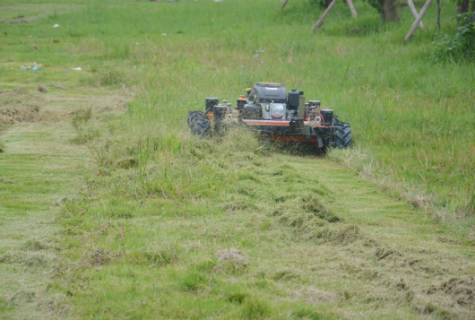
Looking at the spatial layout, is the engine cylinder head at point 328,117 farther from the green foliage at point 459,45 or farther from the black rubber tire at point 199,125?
the green foliage at point 459,45

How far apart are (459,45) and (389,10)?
21.7 feet

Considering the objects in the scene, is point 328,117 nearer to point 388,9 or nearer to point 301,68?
point 301,68

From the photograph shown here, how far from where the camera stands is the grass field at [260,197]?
616cm

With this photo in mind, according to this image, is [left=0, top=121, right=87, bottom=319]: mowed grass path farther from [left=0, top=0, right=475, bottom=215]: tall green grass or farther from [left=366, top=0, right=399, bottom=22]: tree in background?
[left=366, top=0, right=399, bottom=22]: tree in background

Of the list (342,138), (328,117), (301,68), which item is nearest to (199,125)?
(328,117)

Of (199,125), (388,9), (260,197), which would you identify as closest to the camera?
(260,197)

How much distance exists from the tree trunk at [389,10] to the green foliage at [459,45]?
5703 mm

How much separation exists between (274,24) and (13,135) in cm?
1564

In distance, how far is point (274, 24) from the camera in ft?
88.3

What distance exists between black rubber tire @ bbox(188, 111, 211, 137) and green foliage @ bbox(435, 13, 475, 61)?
685 centimetres

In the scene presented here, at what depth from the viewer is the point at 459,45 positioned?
56.7 ft

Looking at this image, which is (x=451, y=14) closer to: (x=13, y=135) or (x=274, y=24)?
(x=274, y=24)

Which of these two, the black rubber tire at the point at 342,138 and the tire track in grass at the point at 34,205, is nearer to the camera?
the tire track in grass at the point at 34,205

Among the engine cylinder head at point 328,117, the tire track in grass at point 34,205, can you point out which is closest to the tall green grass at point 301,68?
the engine cylinder head at point 328,117
